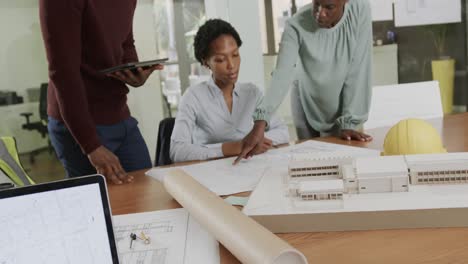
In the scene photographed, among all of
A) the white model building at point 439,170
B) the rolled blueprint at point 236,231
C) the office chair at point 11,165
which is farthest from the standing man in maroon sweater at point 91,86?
the white model building at point 439,170

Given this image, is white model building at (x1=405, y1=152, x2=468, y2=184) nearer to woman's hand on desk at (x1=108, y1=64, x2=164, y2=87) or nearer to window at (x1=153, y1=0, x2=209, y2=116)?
woman's hand on desk at (x1=108, y1=64, x2=164, y2=87)

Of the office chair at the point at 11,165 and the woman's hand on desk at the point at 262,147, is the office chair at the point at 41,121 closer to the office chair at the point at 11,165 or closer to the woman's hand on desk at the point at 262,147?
the office chair at the point at 11,165

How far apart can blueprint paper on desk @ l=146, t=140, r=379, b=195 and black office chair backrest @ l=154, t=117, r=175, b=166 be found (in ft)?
1.66

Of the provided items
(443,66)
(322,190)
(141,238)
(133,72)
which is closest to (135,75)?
(133,72)

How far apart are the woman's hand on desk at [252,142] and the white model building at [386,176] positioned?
508 mm

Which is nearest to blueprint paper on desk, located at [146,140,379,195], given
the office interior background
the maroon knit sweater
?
the maroon knit sweater

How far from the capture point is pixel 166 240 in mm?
904

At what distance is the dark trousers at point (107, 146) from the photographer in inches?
59.9

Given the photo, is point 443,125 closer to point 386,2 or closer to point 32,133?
point 386,2

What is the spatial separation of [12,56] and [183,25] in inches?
52.3

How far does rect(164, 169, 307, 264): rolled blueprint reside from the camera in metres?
0.68

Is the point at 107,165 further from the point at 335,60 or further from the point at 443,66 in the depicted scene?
the point at 443,66

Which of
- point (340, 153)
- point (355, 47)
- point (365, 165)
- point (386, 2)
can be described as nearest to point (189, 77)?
point (386, 2)

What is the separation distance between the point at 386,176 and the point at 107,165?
78 centimetres
